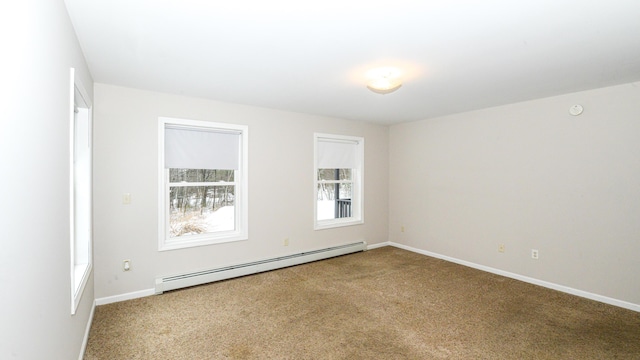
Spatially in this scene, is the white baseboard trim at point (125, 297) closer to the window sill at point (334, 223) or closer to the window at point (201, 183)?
the window at point (201, 183)

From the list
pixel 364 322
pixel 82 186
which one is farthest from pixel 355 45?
pixel 82 186

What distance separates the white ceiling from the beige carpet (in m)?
2.36

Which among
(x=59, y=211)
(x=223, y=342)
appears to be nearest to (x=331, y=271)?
(x=223, y=342)

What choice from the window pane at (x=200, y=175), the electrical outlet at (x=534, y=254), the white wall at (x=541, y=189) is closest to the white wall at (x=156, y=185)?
the window pane at (x=200, y=175)

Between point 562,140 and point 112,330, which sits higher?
point 562,140

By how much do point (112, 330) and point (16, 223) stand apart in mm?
2103

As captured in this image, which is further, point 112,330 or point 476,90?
point 476,90

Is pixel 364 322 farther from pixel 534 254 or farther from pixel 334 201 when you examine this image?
pixel 334 201

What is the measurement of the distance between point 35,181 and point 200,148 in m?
2.62

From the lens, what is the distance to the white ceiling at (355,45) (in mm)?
1768

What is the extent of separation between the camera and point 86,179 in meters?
2.81

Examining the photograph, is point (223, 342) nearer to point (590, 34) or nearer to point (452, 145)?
point (590, 34)

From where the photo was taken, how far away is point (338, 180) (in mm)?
5379

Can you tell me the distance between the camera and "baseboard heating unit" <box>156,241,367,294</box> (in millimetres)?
3463
